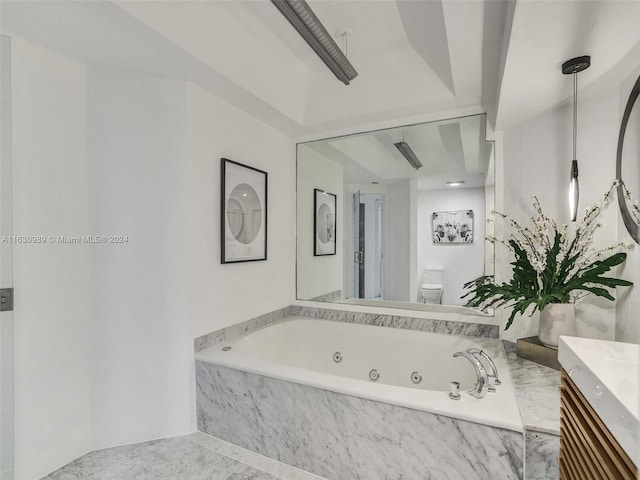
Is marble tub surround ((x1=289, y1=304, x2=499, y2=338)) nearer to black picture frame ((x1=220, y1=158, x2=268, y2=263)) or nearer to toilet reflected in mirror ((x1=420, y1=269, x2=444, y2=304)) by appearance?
toilet reflected in mirror ((x1=420, y1=269, x2=444, y2=304))

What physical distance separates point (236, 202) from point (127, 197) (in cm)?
69

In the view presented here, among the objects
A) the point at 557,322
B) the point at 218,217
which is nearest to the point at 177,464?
the point at 218,217

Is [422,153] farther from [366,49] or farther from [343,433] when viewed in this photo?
[343,433]

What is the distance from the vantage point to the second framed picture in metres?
3.11

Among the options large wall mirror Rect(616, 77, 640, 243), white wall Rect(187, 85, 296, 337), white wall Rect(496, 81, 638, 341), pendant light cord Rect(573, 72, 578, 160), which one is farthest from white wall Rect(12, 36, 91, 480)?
large wall mirror Rect(616, 77, 640, 243)

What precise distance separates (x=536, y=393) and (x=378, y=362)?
47.8 inches

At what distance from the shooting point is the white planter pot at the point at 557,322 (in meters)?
1.74

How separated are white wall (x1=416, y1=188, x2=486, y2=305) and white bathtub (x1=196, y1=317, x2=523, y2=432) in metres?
0.44

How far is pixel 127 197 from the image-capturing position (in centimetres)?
193

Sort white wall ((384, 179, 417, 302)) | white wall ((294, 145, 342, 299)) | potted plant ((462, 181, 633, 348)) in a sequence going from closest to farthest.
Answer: potted plant ((462, 181, 633, 348)) → white wall ((384, 179, 417, 302)) → white wall ((294, 145, 342, 299))

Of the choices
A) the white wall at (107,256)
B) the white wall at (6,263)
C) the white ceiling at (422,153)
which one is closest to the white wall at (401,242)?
the white ceiling at (422,153)

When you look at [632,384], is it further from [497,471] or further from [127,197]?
[127,197]

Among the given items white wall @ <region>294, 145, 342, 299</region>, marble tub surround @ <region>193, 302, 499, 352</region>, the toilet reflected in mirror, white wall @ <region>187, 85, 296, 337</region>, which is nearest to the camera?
white wall @ <region>187, 85, 296, 337</region>

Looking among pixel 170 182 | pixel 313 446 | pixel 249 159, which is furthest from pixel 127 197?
pixel 313 446
